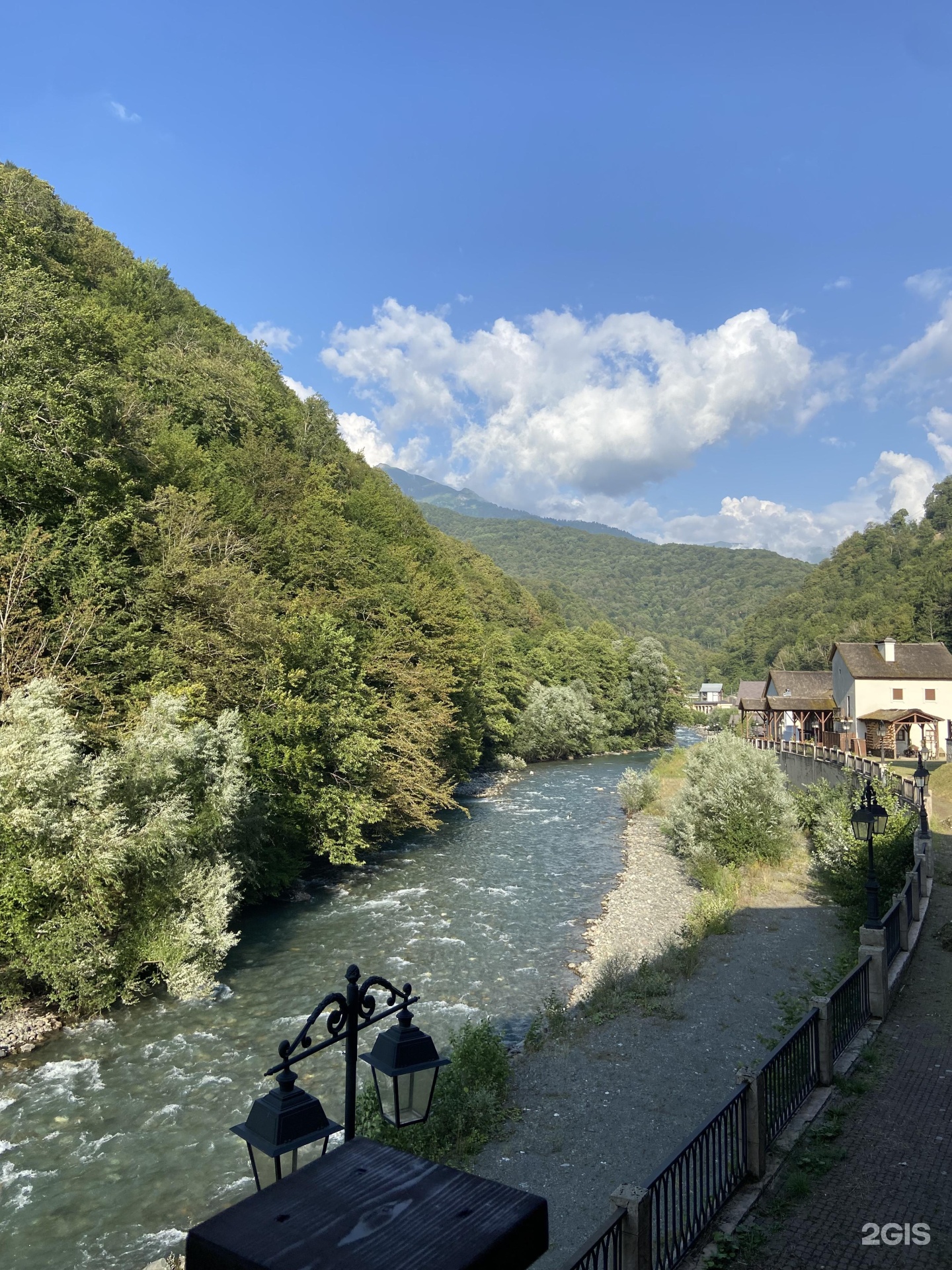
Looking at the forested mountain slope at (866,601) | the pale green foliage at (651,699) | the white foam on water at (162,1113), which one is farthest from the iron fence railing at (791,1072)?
the forested mountain slope at (866,601)

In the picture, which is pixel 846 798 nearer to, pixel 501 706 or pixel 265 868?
pixel 265 868

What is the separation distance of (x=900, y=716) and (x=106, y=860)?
4272 cm

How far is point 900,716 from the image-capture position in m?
44.2

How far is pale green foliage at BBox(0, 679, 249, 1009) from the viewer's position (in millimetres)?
14359

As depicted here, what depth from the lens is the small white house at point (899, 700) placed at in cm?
4500

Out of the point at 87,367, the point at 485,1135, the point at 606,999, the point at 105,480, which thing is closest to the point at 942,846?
the point at 606,999

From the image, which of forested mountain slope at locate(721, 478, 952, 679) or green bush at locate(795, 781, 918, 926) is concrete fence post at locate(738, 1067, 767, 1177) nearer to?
green bush at locate(795, 781, 918, 926)

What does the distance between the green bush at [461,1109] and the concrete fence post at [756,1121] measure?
13.0ft

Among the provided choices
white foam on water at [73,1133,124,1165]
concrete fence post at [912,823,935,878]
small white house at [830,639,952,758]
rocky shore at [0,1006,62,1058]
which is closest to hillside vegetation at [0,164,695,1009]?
rocky shore at [0,1006,62,1058]

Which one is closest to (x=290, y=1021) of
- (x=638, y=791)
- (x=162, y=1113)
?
(x=162, y=1113)

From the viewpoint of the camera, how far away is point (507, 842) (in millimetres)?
32844

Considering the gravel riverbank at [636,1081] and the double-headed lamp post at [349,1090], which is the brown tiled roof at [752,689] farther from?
the double-headed lamp post at [349,1090]

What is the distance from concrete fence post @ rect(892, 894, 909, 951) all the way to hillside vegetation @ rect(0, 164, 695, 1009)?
13.7 meters

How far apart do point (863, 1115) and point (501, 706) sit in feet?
148
